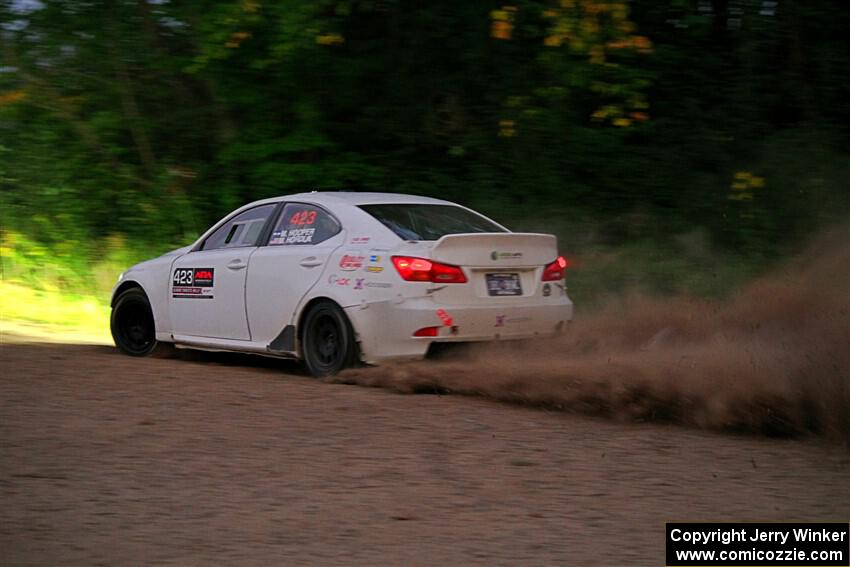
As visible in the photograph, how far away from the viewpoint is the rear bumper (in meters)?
8.59

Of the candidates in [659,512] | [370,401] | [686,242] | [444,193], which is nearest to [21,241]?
[444,193]

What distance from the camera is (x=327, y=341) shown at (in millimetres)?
9258

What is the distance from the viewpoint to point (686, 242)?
45.2ft

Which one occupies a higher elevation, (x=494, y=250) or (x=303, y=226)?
(x=303, y=226)

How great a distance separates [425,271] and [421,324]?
1.33ft

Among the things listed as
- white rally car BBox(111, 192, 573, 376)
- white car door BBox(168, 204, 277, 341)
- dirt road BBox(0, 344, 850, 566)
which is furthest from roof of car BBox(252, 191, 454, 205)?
dirt road BBox(0, 344, 850, 566)

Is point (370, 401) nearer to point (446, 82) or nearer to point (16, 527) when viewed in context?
point (16, 527)

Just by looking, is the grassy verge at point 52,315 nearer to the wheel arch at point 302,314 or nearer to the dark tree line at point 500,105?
the dark tree line at point 500,105

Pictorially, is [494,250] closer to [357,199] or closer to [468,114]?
[357,199]

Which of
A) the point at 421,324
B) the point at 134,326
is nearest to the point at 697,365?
the point at 421,324

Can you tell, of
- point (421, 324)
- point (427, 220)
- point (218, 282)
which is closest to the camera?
point (421, 324)

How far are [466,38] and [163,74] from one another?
5.16m

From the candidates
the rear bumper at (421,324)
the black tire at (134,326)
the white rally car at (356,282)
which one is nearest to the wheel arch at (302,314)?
the white rally car at (356,282)

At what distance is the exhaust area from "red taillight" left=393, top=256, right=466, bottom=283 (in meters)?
0.63
